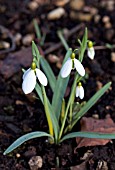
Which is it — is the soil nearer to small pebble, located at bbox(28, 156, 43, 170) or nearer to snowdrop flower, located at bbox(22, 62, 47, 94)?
small pebble, located at bbox(28, 156, 43, 170)

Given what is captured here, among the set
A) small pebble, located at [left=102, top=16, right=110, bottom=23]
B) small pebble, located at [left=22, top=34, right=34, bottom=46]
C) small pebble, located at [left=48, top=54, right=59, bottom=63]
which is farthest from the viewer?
small pebble, located at [left=102, top=16, right=110, bottom=23]

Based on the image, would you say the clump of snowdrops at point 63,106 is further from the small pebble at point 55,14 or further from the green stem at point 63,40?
the small pebble at point 55,14

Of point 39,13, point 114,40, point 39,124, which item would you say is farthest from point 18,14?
point 39,124

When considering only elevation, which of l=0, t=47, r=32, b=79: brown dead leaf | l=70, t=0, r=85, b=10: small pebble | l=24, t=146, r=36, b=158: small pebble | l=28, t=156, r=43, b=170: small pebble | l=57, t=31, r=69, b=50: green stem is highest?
l=70, t=0, r=85, b=10: small pebble

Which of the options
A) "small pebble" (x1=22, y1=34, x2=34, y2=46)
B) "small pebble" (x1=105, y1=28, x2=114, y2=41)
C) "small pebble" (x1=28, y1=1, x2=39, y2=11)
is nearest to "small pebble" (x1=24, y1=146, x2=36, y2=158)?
"small pebble" (x1=22, y1=34, x2=34, y2=46)

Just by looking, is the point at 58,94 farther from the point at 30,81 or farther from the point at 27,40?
the point at 27,40

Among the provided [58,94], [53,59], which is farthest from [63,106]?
[53,59]

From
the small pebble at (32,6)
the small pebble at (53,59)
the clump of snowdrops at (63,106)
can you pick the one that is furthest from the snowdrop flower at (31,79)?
the small pebble at (32,6)
